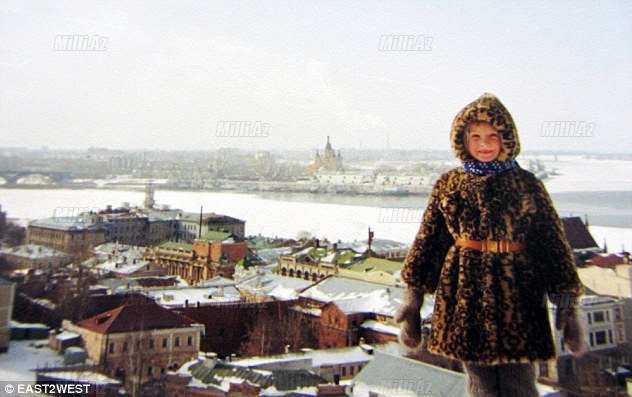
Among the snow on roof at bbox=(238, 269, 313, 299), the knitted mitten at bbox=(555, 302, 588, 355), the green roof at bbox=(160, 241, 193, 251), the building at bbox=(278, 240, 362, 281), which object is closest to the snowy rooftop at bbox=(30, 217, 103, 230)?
the green roof at bbox=(160, 241, 193, 251)

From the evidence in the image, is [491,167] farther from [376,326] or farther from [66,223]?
[66,223]

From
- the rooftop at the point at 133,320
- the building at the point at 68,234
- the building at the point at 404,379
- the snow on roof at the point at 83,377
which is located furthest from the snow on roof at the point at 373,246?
the snow on roof at the point at 83,377

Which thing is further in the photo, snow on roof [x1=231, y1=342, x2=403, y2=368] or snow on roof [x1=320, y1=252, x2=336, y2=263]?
snow on roof [x1=320, y1=252, x2=336, y2=263]

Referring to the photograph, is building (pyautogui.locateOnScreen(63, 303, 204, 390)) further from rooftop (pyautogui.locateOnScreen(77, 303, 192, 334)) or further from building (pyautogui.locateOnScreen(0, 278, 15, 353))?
building (pyautogui.locateOnScreen(0, 278, 15, 353))

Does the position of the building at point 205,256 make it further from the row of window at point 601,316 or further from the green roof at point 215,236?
the row of window at point 601,316

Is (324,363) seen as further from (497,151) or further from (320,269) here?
(320,269)

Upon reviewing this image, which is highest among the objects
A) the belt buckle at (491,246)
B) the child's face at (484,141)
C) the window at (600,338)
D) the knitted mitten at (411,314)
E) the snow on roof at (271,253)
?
the child's face at (484,141)

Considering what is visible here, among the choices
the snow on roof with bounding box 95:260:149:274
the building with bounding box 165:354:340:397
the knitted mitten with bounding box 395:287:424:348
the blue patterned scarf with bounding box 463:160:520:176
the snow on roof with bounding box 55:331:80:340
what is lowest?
the building with bounding box 165:354:340:397
